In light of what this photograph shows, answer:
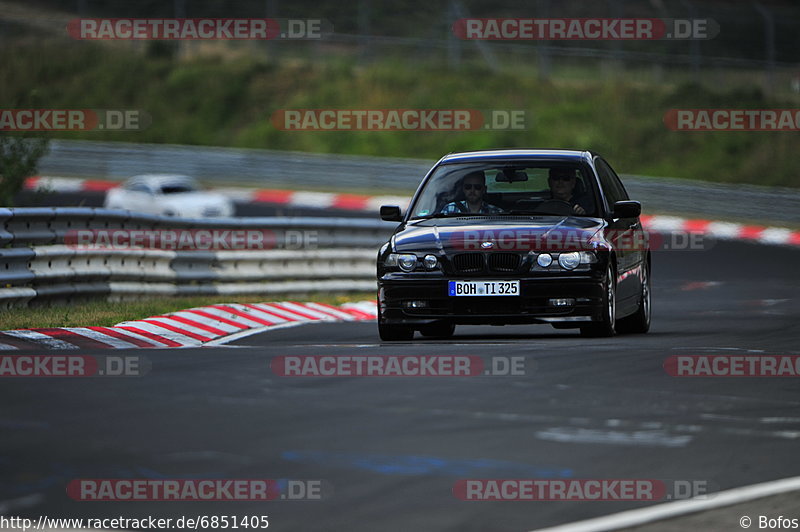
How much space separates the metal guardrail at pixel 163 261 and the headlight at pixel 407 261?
418cm

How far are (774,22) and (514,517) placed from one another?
3244 centimetres

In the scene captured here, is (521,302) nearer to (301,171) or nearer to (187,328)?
(187,328)

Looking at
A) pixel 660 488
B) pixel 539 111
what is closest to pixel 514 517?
pixel 660 488

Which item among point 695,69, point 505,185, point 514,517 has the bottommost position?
point 514,517

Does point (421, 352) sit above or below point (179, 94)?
below

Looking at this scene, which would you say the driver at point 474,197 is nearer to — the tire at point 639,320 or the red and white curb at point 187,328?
the tire at point 639,320

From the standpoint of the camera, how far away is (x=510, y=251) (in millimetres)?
12133

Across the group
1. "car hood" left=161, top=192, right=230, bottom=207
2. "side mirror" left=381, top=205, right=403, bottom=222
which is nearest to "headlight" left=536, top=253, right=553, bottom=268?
"side mirror" left=381, top=205, right=403, bottom=222

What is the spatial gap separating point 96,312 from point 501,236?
4.73m

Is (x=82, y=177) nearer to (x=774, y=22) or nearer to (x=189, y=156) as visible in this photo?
(x=189, y=156)

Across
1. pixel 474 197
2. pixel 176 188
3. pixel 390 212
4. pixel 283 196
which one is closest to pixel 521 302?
pixel 474 197

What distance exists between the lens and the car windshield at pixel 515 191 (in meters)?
13.1

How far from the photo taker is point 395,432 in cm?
775

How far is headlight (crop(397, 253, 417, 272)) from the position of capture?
12.3m
